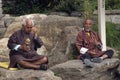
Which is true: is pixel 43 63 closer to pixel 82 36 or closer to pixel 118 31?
pixel 82 36

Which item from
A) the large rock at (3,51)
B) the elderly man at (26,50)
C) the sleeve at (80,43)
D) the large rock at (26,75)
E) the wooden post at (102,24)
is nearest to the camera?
the large rock at (26,75)

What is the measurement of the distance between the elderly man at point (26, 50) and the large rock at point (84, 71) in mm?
429

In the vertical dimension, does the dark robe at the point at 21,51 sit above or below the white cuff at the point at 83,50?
above

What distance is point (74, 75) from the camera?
10383 mm

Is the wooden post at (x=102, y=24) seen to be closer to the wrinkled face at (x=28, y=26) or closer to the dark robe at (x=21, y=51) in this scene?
the dark robe at (x=21, y=51)

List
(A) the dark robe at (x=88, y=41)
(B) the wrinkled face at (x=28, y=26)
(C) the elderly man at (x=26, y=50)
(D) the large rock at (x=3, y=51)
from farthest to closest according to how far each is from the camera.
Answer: (D) the large rock at (x=3, y=51), (A) the dark robe at (x=88, y=41), (B) the wrinkled face at (x=28, y=26), (C) the elderly man at (x=26, y=50)

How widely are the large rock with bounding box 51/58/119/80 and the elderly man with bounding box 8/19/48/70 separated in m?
0.43

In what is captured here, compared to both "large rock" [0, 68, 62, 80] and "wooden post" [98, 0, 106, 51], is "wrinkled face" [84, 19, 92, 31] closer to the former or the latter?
"wooden post" [98, 0, 106, 51]

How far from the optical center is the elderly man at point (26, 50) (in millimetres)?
10047

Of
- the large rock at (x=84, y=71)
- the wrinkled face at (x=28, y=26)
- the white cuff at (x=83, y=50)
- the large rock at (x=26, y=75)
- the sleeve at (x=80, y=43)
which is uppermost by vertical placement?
the wrinkled face at (x=28, y=26)

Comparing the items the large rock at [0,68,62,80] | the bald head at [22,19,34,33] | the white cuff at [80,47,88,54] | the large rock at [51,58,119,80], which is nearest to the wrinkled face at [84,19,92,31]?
the white cuff at [80,47,88,54]

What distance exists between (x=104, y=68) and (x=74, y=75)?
0.63 meters

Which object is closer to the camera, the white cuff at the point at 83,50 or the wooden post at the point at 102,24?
the white cuff at the point at 83,50

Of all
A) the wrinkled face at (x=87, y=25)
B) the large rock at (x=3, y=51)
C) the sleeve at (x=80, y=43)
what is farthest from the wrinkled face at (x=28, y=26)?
the large rock at (x=3, y=51)
